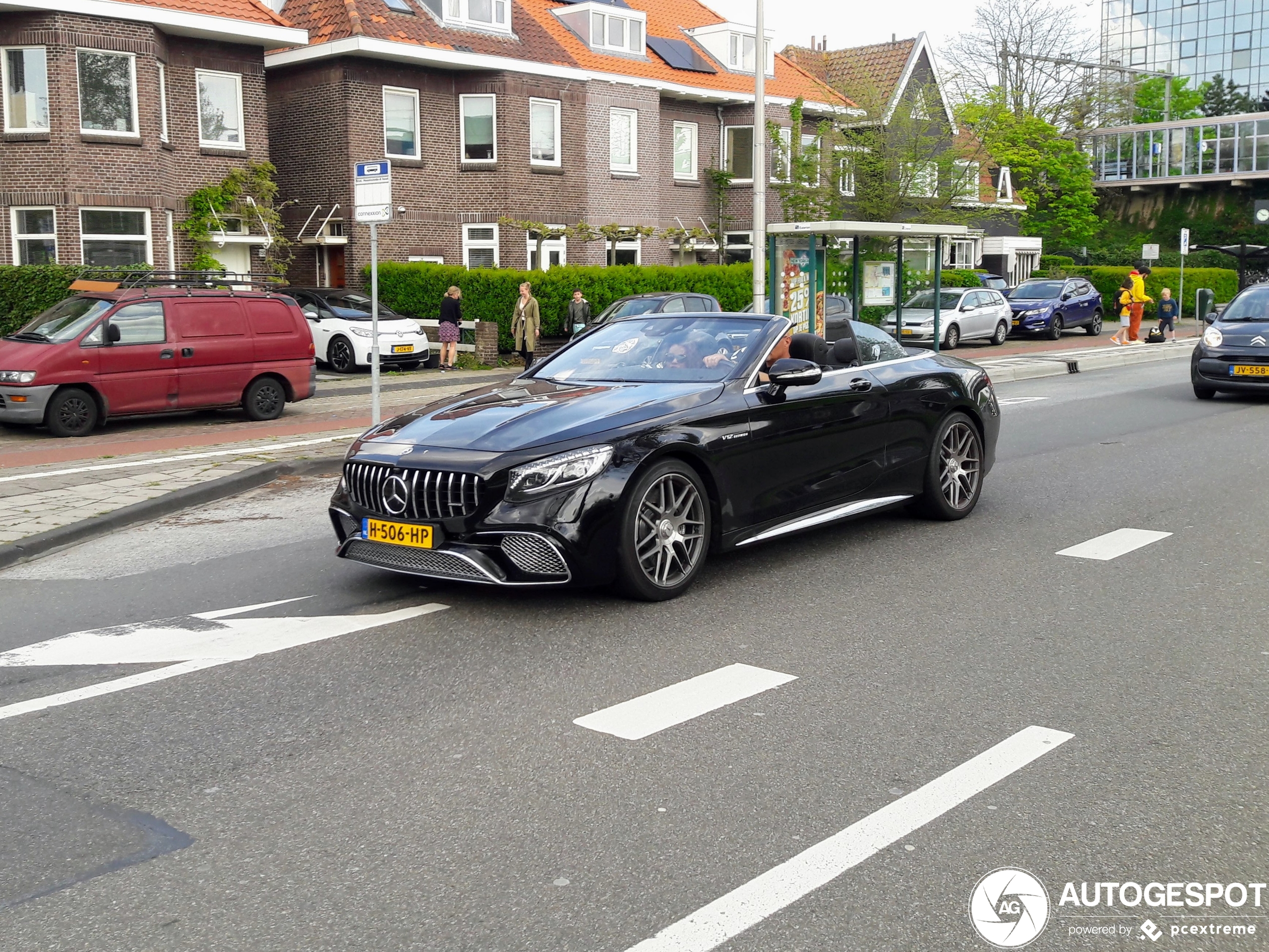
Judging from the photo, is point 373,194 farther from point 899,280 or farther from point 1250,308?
point 899,280

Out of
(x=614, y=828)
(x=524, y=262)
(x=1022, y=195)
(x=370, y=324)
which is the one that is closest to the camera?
(x=614, y=828)

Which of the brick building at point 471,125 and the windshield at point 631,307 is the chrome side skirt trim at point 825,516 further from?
the brick building at point 471,125

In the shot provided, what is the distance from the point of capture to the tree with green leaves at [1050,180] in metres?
54.3

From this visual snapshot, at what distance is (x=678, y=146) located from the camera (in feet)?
126

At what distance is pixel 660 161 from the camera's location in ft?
123

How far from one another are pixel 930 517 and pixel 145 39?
21.4 meters

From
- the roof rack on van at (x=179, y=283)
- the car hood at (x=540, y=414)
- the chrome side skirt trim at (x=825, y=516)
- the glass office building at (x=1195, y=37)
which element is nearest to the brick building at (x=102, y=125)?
the roof rack on van at (x=179, y=283)

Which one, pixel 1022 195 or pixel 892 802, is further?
pixel 1022 195

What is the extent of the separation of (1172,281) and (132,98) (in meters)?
35.4

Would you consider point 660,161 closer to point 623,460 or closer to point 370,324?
point 370,324

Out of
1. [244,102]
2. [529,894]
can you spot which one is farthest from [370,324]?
[529,894]

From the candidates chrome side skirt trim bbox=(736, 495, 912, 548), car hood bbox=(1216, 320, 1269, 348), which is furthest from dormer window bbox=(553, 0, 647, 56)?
chrome side skirt trim bbox=(736, 495, 912, 548)

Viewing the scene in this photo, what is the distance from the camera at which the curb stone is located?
28.5 feet

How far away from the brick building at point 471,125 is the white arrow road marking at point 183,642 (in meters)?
24.3
